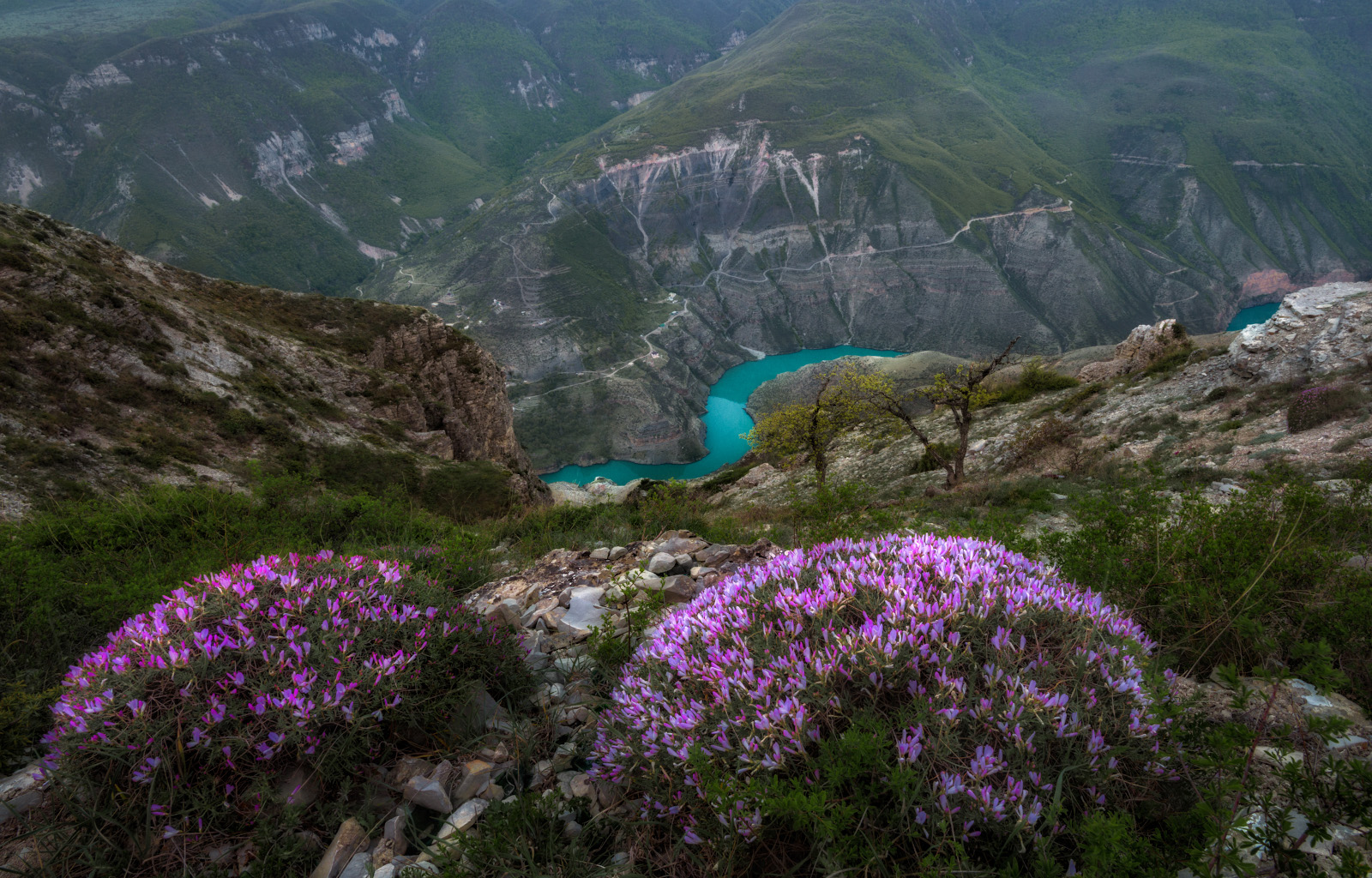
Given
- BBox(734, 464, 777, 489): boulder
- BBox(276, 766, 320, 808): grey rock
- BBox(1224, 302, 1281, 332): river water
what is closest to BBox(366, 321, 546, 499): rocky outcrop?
BBox(734, 464, 777, 489): boulder

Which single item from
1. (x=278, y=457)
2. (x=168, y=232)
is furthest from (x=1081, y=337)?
(x=168, y=232)

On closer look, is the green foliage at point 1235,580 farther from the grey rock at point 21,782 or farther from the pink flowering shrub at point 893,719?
the grey rock at point 21,782

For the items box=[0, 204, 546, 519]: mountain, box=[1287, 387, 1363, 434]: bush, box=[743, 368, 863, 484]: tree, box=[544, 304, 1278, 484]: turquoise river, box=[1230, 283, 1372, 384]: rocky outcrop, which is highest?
box=[0, 204, 546, 519]: mountain

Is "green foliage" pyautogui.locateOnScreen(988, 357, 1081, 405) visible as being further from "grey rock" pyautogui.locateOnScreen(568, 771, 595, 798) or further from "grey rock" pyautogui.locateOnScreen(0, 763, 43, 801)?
"grey rock" pyautogui.locateOnScreen(0, 763, 43, 801)

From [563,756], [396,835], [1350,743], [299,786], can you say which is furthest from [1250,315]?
[299,786]

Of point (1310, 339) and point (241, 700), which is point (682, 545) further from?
point (1310, 339)

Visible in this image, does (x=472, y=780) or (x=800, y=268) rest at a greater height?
(x=472, y=780)

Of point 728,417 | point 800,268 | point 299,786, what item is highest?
point 299,786

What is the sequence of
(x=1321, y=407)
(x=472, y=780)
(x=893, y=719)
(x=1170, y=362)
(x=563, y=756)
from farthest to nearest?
(x=1170, y=362) → (x=1321, y=407) → (x=563, y=756) → (x=472, y=780) → (x=893, y=719)
